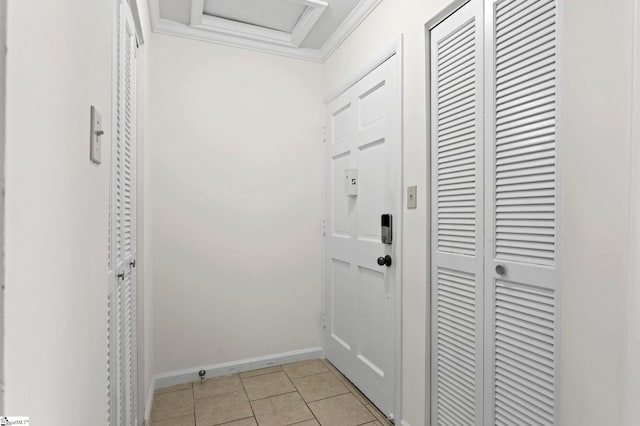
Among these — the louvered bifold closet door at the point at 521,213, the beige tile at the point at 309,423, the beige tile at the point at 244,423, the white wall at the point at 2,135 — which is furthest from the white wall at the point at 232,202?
the white wall at the point at 2,135

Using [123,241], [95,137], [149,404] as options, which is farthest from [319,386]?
[95,137]

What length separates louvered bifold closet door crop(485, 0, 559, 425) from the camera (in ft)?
3.85

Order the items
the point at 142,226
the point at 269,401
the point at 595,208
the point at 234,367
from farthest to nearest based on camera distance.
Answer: the point at 234,367 → the point at 269,401 → the point at 142,226 → the point at 595,208

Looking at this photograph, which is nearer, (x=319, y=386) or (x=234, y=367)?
(x=319, y=386)

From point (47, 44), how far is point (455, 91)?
150 cm

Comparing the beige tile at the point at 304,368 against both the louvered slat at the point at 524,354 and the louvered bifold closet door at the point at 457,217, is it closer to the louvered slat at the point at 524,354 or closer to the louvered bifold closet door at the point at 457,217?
the louvered bifold closet door at the point at 457,217

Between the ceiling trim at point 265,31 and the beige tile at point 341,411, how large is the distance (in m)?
2.47

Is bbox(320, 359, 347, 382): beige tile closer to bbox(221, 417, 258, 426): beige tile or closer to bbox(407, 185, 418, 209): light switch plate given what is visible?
bbox(221, 417, 258, 426): beige tile

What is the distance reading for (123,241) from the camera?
142 cm

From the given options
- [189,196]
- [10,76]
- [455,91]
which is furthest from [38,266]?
[189,196]

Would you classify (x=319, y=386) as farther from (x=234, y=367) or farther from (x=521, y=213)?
(x=521, y=213)

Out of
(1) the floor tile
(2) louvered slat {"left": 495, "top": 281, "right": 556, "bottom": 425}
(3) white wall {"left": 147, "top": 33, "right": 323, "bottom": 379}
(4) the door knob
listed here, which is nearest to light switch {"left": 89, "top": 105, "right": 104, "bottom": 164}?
(2) louvered slat {"left": 495, "top": 281, "right": 556, "bottom": 425}

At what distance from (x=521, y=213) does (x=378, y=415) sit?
59.2 inches

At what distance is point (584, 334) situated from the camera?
3.37 feet
